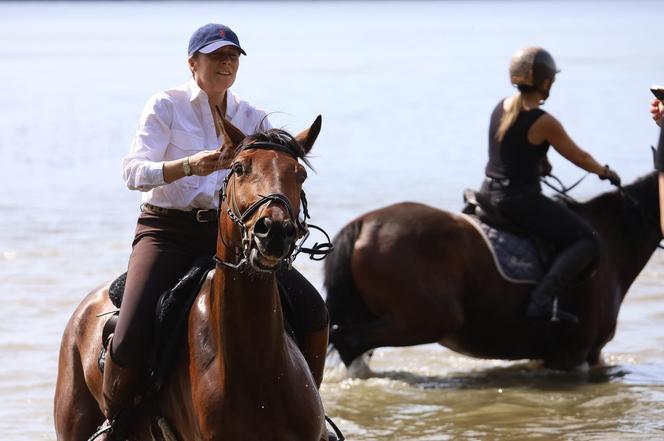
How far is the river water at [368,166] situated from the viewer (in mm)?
9477

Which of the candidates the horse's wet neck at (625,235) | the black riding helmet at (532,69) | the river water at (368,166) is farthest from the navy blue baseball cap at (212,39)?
the horse's wet neck at (625,235)

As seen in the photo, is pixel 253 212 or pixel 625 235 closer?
pixel 253 212

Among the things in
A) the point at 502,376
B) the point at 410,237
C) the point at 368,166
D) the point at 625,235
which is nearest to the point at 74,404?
the point at 410,237

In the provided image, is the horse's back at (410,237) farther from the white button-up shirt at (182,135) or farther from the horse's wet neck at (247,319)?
the horse's wet neck at (247,319)

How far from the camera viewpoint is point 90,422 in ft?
21.4

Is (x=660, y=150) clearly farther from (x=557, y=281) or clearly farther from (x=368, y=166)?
(x=368, y=166)

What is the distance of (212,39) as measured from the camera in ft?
19.6

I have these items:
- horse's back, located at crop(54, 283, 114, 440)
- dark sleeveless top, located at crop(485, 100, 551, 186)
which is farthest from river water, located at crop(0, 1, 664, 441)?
dark sleeveless top, located at crop(485, 100, 551, 186)

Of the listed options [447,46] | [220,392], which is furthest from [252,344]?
[447,46]

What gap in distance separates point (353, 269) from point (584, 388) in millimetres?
1907

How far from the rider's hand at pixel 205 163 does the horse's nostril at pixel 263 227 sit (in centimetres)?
60

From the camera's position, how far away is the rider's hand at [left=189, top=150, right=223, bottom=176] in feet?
17.7

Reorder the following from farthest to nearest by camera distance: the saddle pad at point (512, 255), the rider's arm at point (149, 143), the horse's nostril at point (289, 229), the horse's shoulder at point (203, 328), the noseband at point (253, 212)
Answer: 1. the saddle pad at point (512, 255)
2. the rider's arm at point (149, 143)
3. the horse's shoulder at point (203, 328)
4. the noseband at point (253, 212)
5. the horse's nostril at point (289, 229)

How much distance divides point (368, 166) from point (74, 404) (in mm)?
16791
